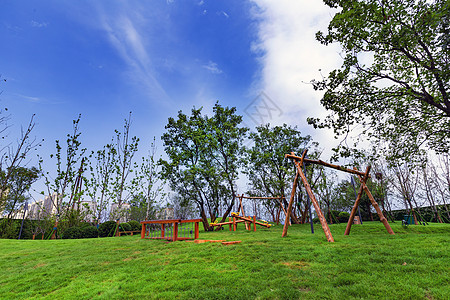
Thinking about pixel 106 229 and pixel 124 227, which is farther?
pixel 124 227

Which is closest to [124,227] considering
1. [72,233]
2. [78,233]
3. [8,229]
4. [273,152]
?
[78,233]

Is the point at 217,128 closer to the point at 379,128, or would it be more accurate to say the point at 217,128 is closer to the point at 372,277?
the point at 379,128

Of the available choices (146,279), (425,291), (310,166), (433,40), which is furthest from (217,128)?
(425,291)

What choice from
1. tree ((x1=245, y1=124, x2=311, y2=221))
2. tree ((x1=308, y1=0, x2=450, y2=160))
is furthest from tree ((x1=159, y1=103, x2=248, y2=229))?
tree ((x1=308, y1=0, x2=450, y2=160))

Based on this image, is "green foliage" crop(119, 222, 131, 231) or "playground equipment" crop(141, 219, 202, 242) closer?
"playground equipment" crop(141, 219, 202, 242)

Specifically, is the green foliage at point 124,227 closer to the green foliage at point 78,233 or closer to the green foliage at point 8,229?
the green foliage at point 78,233

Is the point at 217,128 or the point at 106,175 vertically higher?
the point at 217,128

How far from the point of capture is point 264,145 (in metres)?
24.6

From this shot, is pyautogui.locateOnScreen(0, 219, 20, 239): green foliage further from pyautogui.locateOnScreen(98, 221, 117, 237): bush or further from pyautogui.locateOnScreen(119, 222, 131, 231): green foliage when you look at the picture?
pyautogui.locateOnScreen(119, 222, 131, 231): green foliage

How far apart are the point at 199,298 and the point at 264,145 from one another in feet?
71.5

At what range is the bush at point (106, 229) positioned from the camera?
61.6 ft

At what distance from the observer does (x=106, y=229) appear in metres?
→ 19.1

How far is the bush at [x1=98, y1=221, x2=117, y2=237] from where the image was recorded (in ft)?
61.6

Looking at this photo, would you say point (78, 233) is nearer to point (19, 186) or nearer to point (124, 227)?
point (124, 227)
